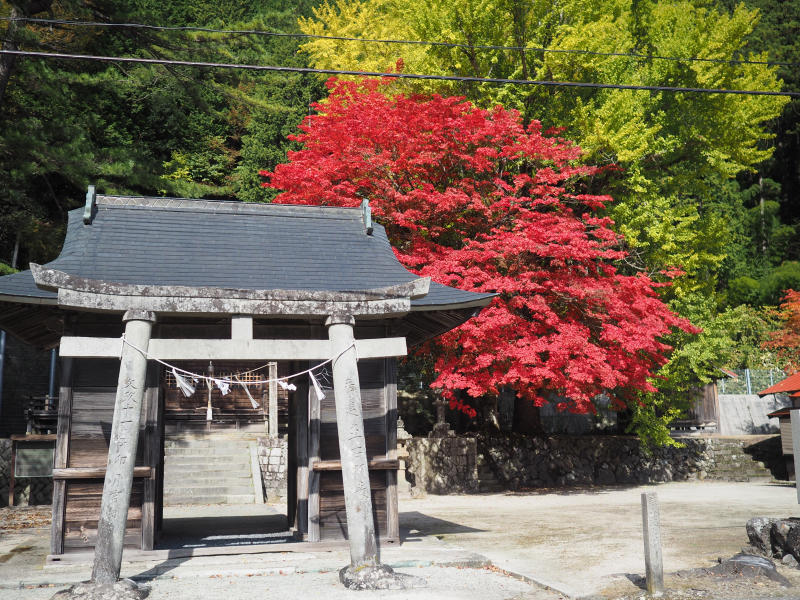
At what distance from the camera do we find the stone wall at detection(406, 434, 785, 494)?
741 inches

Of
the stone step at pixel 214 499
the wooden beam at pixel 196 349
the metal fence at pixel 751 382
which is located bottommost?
the stone step at pixel 214 499

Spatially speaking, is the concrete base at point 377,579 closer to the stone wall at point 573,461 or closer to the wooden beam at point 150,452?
the wooden beam at point 150,452

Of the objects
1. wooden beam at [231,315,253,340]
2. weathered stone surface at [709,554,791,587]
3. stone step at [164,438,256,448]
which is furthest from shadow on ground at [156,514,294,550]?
stone step at [164,438,256,448]

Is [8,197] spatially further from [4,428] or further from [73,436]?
[73,436]

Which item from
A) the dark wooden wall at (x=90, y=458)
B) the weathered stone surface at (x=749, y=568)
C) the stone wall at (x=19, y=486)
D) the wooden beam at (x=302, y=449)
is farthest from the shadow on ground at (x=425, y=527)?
the stone wall at (x=19, y=486)

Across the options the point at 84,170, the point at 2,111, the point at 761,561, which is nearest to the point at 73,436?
the point at 761,561

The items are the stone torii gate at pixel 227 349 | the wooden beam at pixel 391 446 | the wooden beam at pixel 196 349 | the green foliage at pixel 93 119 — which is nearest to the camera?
the stone torii gate at pixel 227 349

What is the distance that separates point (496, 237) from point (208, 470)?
991 centimetres

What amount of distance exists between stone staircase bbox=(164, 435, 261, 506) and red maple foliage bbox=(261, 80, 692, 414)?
20.0 feet

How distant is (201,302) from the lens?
768 cm

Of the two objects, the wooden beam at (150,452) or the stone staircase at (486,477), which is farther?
the stone staircase at (486,477)

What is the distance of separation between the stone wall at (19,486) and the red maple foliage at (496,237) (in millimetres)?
9166

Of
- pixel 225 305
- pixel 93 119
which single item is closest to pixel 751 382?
pixel 225 305

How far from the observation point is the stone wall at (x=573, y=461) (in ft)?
61.8
